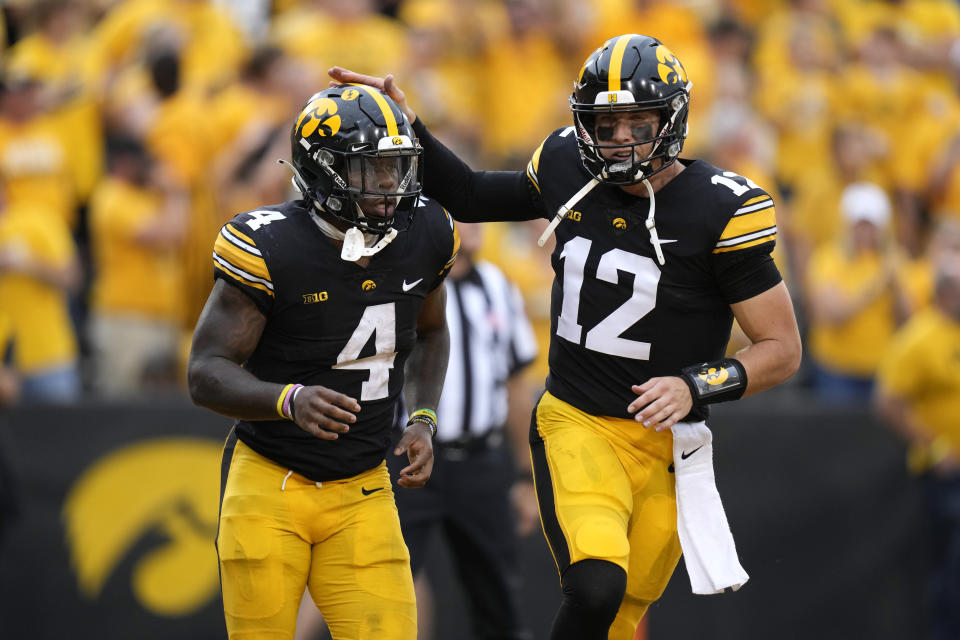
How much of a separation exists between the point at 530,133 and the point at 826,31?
2891mm

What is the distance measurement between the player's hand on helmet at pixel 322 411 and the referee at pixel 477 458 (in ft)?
7.03

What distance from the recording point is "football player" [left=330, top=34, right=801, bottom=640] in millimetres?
4051

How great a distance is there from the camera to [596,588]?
13.0 ft

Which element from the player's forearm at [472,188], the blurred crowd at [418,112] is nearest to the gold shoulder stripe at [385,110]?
the player's forearm at [472,188]

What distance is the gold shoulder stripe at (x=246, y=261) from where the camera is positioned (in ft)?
12.7

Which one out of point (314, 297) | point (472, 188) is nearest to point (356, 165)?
point (314, 297)

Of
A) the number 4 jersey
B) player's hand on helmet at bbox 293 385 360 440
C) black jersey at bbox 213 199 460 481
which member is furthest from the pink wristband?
the number 4 jersey

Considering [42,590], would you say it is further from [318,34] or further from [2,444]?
[318,34]

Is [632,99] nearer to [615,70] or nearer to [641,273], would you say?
[615,70]

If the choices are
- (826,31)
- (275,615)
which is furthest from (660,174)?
(826,31)

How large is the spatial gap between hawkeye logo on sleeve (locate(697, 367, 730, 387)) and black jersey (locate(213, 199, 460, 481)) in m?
0.92

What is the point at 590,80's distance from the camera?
413 centimetres

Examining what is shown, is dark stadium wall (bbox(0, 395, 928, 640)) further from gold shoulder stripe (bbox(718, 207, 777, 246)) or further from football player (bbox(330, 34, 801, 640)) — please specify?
gold shoulder stripe (bbox(718, 207, 777, 246))

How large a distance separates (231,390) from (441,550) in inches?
153
